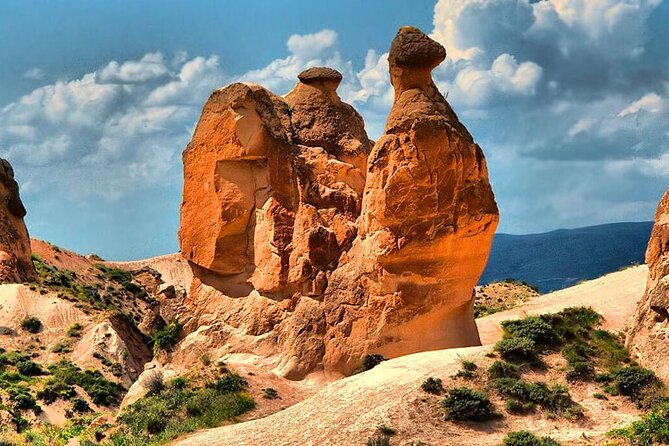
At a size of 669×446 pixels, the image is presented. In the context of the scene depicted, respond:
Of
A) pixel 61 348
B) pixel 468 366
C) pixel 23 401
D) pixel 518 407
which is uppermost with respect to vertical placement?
pixel 61 348

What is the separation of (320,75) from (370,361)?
42.6ft

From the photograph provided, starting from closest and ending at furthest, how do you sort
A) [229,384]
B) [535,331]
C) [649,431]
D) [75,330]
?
[649,431] < [535,331] < [229,384] < [75,330]

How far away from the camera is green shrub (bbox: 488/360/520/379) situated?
2034 cm

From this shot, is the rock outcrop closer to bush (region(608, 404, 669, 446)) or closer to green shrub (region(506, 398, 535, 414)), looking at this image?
bush (region(608, 404, 669, 446))

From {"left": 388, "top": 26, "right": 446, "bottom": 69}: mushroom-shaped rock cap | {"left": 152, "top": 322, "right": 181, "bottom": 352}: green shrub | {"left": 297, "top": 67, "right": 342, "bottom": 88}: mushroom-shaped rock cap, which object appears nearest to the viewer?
{"left": 388, "top": 26, "right": 446, "bottom": 69}: mushroom-shaped rock cap

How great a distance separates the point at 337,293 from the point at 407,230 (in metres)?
3.39

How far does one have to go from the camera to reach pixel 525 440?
57.2 feet

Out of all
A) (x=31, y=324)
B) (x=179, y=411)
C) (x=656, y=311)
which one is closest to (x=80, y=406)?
(x=31, y=324)

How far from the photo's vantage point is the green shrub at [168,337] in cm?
3088

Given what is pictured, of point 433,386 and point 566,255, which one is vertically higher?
point 566,255

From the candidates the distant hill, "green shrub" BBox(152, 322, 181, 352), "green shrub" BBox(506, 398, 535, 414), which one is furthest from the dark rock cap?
the distant hill

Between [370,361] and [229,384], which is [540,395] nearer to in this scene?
[370,361]

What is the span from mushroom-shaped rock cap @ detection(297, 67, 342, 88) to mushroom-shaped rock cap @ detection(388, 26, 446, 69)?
6.27 metres

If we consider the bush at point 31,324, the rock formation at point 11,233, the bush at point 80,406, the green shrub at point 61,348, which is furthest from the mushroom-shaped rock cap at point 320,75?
the rock formation at point 11,233
